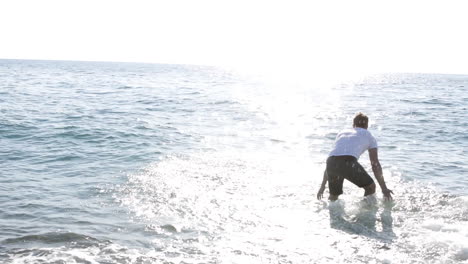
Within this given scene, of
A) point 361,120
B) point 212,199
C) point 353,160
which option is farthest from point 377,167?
point 212,199

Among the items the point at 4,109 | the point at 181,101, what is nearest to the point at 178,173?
the point at 4,109

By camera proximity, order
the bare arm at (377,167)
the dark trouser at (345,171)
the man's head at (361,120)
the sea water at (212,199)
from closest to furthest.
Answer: the sea water at (212,199) → the dark trouser at (345,171) → the bare arm at (377,167) → the man's head at (361,120)

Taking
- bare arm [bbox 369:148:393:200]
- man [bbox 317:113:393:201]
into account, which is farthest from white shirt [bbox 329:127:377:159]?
bare arm [bbox 369:148:393:200]

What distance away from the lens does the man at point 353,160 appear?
25.1 feet

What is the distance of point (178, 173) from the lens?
10203 millimetres

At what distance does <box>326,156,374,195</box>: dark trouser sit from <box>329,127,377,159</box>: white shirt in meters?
0.10

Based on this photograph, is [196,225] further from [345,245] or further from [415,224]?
[415,224]

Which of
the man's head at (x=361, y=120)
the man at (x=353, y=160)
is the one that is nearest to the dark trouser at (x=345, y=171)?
the man at (x=353, y=160)

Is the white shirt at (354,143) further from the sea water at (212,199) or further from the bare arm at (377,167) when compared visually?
the sea water at (212,199)

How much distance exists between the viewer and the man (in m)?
7.64

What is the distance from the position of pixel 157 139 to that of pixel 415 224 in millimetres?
9536

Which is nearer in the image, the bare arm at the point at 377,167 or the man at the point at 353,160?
the man at the point at 353,160

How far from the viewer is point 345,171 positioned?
7.66m

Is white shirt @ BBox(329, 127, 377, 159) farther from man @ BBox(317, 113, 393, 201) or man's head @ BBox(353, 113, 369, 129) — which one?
man's head @ BBox(353, 113, 369, 129)
